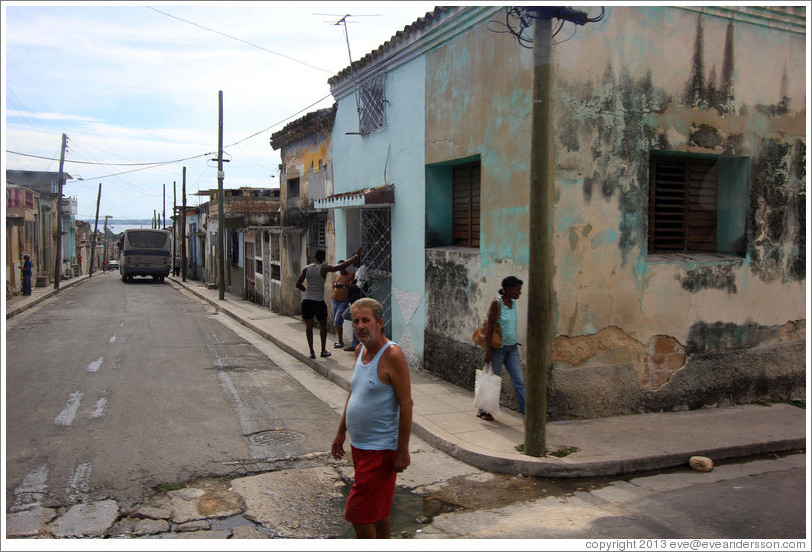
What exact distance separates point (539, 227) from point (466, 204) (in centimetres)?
380

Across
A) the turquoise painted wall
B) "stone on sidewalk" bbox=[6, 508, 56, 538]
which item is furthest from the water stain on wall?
"stone on sidewalk" bbox=[6, 508, 56, 538]

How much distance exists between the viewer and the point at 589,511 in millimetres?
4902

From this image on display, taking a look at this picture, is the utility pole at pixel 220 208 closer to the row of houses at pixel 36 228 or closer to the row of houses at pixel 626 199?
the row of houses at pixel 36 228

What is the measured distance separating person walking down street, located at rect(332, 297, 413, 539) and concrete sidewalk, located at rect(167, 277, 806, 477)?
2309 mm

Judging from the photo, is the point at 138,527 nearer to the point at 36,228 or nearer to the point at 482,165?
the point at 482,165

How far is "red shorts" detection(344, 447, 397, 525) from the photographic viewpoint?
369cm

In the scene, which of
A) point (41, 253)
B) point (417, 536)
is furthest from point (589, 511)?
point (41, 253)

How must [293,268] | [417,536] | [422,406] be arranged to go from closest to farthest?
[417,536]
[422,406]
[293,268]

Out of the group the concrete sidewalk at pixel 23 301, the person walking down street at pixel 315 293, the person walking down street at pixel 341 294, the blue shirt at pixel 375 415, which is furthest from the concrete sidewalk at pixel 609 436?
the concrete sidewalk at pixel 23 301

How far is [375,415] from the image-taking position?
3.76m

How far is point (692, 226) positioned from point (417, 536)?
586 cm

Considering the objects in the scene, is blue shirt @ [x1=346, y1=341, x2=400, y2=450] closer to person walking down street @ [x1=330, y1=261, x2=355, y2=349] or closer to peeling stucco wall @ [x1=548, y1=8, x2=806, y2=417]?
peeling stucco wall @ [x1=548, y1=8, x2=806, y2=417]

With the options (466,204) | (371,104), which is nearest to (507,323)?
(466,204)

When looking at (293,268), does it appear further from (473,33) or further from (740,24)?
(740,24)
